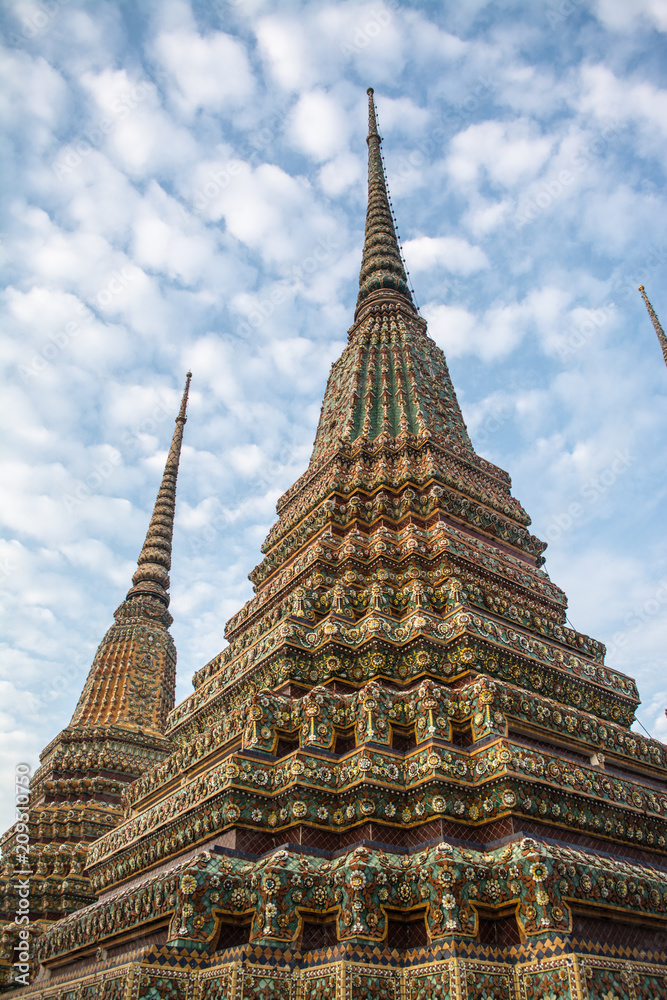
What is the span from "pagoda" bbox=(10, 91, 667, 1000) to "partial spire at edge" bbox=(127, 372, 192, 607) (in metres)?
16.4

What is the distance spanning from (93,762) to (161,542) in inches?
448

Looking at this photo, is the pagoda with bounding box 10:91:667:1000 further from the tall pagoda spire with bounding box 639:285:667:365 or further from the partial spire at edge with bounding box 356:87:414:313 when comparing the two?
the tall pagoda spire with bounding box 639:285:667:365

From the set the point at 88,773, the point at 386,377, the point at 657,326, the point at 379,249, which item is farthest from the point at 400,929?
the point at 657,326

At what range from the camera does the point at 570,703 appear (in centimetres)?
993

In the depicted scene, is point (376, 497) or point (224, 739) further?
point (376, 497)

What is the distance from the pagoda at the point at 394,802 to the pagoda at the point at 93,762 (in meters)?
4.91

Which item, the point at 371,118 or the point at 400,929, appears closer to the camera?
the point at 400,929

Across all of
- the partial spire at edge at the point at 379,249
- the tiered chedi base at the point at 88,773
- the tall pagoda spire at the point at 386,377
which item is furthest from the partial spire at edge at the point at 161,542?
the partial spire at edge at the point at 379,249

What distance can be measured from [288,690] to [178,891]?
2866 millimetres

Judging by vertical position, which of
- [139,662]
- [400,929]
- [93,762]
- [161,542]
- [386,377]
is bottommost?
[400,929]

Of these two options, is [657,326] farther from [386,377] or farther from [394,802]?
[394,802]

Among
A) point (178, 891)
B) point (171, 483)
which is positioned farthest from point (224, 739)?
point (171, 483)

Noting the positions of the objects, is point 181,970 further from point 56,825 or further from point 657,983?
point 56,825

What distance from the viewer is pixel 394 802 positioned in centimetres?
746
